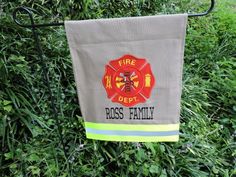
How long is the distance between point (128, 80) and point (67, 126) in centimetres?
69

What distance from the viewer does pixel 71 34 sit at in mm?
1280

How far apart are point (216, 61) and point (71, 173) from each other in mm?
1665

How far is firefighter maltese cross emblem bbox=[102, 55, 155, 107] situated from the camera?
1.26m

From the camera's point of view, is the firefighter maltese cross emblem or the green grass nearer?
the firefighter maltese cross emblem

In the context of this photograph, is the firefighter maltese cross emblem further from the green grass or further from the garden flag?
the green grass

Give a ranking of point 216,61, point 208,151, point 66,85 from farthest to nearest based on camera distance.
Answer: point 216,61, point 66,85, point 208,151

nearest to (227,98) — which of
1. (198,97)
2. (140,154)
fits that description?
(198,97)

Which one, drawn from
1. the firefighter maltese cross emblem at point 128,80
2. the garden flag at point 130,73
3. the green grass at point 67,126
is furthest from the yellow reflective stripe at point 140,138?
the green grass at point 67,126

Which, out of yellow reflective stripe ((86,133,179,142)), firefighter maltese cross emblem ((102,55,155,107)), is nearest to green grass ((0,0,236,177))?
yellow reflective stripe ((86,133,179,142))

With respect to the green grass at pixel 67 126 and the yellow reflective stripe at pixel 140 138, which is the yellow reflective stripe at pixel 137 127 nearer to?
the yellow reflective stripe at pixel 140 138

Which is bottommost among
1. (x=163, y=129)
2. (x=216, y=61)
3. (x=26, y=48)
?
(x=216, y=61)

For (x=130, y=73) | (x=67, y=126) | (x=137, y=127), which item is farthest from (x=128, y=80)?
(x=67, y=126)

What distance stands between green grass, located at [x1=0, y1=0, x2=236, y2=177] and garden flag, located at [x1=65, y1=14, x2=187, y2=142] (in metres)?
0.42

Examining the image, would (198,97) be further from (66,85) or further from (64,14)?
(64,14)
